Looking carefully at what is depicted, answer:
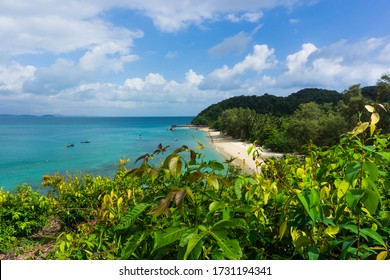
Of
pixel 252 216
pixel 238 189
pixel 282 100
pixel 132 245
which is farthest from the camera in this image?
pixel 282 100

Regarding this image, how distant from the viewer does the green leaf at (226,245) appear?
981mm

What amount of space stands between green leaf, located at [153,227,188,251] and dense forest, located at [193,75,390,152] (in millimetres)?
763

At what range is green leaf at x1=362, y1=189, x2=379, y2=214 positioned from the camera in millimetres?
880

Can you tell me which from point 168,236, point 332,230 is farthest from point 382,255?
point 168,236

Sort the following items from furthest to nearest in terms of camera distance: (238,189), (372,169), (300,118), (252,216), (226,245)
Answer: (300,118), (238,189), (252,216), (226,245), (372,169)

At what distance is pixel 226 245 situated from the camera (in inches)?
39.4

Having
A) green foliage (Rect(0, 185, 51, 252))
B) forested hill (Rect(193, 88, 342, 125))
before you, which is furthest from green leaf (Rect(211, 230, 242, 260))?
forested hill (Rect(193, 88, 342, 125))

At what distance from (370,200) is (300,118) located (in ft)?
158

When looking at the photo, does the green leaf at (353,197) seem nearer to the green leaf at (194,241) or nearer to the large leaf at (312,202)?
the large leaf at (312,202)

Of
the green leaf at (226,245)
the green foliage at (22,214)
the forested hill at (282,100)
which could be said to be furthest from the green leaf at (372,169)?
the forested hill at (282,100)

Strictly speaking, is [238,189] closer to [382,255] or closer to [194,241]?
[194,241]
